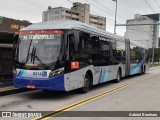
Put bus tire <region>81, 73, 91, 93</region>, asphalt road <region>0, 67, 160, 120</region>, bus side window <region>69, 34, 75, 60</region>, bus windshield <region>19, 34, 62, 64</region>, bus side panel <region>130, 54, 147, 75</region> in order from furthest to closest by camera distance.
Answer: bus side panel <region>130, 54, 147, 75</region> → bus tire <region>81, 73, 91, 93</region> → bus side window <region>69, 34, 75, 60</region> → bus windshield <region>19, 34, 62, 64</region> → asphalt road <region>0, 67, 160, 120</region>

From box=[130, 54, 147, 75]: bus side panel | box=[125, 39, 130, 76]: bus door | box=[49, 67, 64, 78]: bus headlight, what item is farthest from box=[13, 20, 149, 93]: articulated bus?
box=[130, 54, 147, 75]: bus side panel

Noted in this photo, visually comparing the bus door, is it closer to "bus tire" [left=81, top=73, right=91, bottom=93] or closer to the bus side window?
"bus tire" [left=81, top=73, right=91, bottom=93]

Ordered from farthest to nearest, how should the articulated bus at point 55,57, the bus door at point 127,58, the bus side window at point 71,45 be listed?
1. the bus door at point 127,58
2. the bus side window at point 71,45
3. the articulated bus at point 55,57

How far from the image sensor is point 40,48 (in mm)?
12375

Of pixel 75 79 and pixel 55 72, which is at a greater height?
pixel 55 72

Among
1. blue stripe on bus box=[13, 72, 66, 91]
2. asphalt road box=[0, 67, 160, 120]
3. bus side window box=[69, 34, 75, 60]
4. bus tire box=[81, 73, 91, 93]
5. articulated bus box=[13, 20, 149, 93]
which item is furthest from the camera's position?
bus tire box=[81, 73, 91, 93]

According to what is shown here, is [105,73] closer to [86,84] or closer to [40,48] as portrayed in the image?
[86,84]

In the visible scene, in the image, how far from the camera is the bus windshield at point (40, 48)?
40.0ft

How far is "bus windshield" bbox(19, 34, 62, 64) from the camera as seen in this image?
480 inches

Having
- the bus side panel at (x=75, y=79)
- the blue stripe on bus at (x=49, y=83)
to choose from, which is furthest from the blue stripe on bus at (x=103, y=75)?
the blue stripe on bus at (x=49, y=83)

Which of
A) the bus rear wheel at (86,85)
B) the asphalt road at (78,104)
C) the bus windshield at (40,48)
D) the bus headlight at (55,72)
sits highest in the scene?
the bus windshield at (40,48)

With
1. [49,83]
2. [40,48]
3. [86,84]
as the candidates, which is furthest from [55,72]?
[86,84]

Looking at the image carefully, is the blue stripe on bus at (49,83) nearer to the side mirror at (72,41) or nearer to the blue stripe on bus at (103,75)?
the side mirror at (72,41)

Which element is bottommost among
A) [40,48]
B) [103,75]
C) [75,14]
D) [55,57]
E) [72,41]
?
[103,75]
